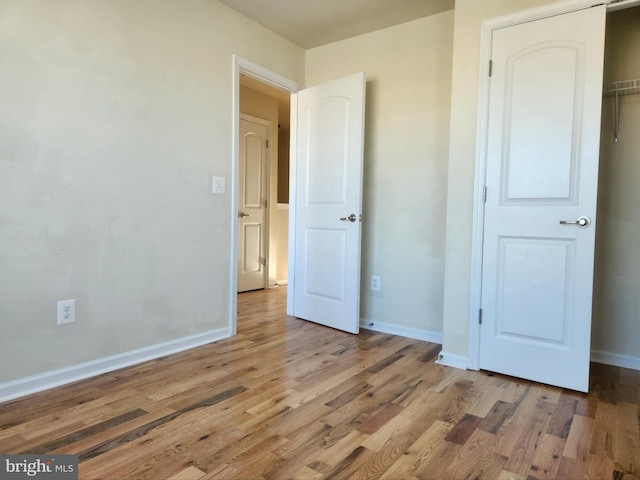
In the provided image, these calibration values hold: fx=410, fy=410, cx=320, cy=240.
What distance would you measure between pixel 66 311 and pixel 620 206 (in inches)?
129

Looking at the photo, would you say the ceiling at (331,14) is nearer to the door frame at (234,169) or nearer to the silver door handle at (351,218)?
the door frame at (234,169)

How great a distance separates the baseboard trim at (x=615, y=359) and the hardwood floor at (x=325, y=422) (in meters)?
0.09

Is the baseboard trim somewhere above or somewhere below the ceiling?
below

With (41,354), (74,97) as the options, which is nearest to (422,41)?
(74,97)

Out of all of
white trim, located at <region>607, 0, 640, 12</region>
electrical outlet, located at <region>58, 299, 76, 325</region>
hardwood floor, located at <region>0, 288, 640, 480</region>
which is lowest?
hardwood floor, located at <region>0, 288, 640, 480</region>

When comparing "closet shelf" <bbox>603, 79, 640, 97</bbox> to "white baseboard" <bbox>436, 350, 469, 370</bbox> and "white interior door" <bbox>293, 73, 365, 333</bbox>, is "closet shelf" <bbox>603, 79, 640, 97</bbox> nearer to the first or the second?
"white interior door" <bbox>293, 73, 365, 333</bbox>

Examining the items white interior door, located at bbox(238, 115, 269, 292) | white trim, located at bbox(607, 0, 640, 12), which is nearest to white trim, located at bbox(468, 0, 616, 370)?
white trim, located at bbox(607, 0, 640, 12)

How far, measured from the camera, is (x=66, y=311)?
214cm

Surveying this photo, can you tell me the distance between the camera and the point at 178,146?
2.64 meters

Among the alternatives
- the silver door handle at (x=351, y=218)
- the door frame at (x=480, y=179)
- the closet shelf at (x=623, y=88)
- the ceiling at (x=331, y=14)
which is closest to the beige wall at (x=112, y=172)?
the ceiling at (x=331, y=14)

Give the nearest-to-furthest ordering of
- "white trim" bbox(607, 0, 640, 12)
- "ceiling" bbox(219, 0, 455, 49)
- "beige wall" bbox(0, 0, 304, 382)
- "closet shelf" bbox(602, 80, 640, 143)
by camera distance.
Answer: "beige wall" bbox(0, 0, 304, 382)
"white trim" bbox(607, 0, 640, 12)
"closet shelf" bbox(602, 80, 640, 143)
"ceiling" bbox(219, 0, 455, 49)

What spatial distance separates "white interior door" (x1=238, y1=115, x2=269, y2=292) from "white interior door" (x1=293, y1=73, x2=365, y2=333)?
135 cm

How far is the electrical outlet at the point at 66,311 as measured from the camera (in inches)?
83.3

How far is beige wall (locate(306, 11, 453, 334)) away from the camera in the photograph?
9.78 ft
